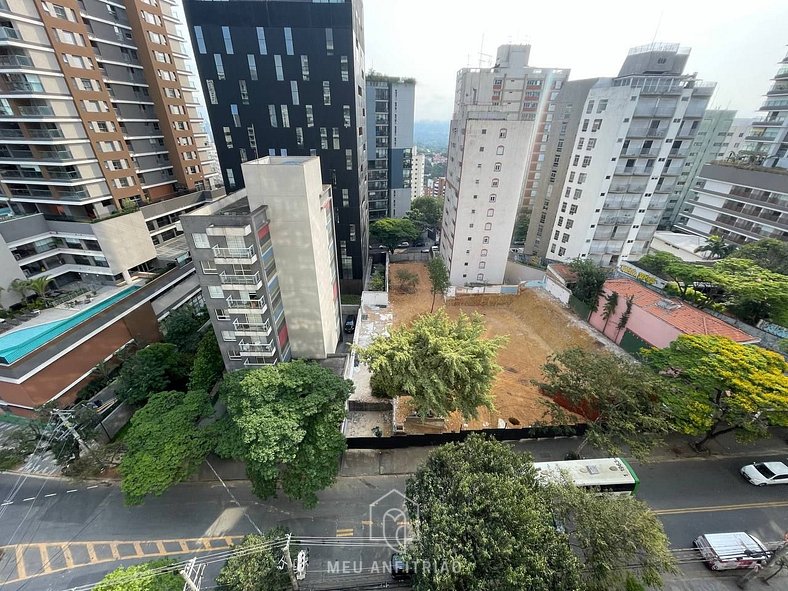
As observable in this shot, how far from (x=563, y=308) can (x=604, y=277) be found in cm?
637

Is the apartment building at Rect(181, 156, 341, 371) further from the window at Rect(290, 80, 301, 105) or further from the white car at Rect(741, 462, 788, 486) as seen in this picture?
the white car at Rect(741, 462, 788, 486)

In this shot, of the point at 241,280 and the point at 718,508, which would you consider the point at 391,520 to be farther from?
the point at 718,508

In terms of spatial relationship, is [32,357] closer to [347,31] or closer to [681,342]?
[347,31]

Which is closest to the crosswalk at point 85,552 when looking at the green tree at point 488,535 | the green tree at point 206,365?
the green tree at point 206,365

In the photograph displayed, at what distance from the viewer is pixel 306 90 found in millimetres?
33250

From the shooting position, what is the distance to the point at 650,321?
28.4m

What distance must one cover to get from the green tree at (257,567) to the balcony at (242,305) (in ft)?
45.0

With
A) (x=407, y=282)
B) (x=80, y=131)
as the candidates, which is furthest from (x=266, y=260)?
(x=80, y=131)

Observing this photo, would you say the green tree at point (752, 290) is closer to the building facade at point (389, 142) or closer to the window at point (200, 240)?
the window at point (200, 240)

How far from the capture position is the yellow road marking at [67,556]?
57.8ft

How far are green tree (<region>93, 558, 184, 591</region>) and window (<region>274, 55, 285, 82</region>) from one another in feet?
130

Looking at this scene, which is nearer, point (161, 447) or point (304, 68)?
point (161, 447)

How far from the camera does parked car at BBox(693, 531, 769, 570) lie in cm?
1586

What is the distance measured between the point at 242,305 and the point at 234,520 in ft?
45.2
